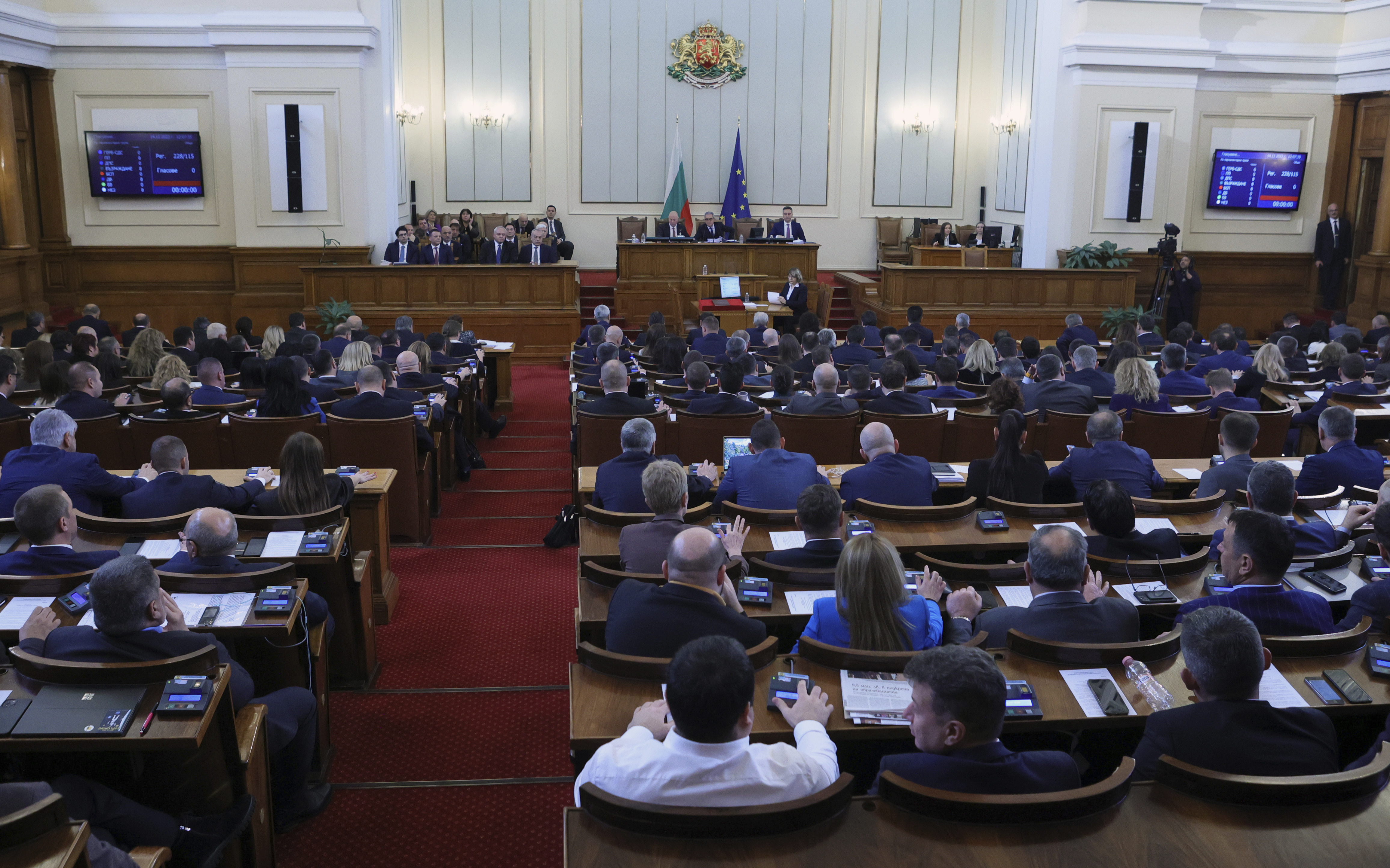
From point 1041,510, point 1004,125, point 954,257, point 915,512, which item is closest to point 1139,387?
point 1041,510

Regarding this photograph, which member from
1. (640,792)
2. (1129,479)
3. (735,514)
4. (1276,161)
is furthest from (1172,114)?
(640,792)

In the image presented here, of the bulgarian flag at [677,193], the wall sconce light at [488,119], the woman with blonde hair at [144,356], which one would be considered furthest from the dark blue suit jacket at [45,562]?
the wall sconce light at [488,119]

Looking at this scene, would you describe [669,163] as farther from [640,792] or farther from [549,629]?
[640,792]

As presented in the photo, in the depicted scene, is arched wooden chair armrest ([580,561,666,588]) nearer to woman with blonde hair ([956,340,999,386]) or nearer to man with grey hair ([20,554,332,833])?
man with grey hair ([20,554,332,833])

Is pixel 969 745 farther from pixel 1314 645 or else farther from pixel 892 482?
pixel 892 482

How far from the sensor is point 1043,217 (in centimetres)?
1437

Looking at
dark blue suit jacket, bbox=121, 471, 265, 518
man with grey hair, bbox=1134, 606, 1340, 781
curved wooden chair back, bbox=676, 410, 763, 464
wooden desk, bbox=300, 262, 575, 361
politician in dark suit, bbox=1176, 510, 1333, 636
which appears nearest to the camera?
man with grey hair, bbox=1134, 606, 1340, 781

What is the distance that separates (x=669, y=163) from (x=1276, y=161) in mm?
8542

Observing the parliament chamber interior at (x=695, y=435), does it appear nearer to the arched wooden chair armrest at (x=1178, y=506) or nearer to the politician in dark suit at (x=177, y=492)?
the politician in dark suit at (x=177, y=492)

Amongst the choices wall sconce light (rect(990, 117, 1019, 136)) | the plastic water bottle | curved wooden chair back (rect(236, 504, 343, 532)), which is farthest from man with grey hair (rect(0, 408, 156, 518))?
wall sconce light (rect(990, 117, 1019, 136))

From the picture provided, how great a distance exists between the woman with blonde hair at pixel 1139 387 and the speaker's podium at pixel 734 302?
5.18 metres

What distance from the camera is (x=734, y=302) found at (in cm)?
1249

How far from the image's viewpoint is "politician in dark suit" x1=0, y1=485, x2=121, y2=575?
143 inches

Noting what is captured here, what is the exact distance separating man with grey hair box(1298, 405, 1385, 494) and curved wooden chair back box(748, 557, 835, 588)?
2873 mm
